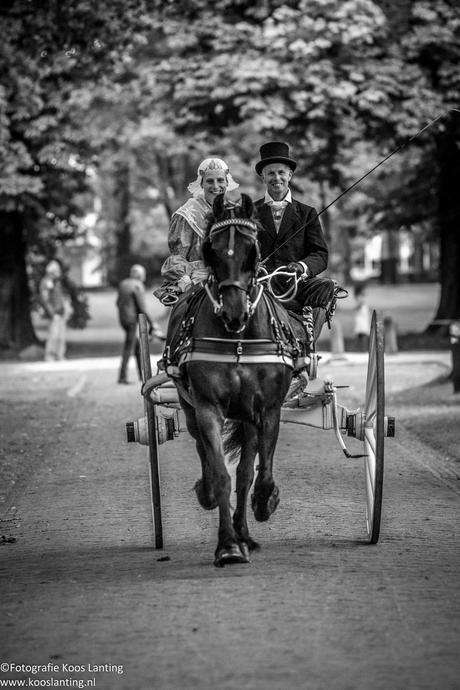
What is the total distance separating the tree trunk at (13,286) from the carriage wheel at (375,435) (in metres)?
25.3

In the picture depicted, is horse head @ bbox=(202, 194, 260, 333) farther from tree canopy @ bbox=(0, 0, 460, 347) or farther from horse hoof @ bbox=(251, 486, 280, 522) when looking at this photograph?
tree canopy @ bbox=(0, 0, 460, 347)

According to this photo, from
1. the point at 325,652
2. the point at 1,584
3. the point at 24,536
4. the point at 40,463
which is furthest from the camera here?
the point at 40,463

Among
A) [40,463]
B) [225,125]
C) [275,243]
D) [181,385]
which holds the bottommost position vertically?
[40,463]

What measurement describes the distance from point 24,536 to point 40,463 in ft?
14.0

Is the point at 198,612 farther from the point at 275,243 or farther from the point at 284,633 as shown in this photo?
the point at 275,243

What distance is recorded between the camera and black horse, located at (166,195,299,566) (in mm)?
7426

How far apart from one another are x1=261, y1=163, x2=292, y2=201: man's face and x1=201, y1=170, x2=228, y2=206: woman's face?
0.34 m

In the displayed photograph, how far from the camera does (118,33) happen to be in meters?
22.1

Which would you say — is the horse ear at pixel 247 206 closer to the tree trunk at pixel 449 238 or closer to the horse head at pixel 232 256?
the horse head at pixel 232 256

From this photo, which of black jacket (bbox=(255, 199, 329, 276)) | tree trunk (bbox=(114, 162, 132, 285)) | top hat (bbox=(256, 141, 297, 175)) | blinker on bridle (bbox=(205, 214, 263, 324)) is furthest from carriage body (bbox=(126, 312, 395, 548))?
tree trunk (bbox=(114, 162, 132, 285))

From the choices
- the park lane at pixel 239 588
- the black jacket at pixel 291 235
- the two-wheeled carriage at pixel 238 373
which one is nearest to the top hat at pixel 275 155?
the black jacket at pixel 291 235

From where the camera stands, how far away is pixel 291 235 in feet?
29.1

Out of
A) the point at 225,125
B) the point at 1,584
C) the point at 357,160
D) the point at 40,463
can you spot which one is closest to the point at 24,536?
the point at 1,584

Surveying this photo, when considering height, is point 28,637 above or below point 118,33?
below
